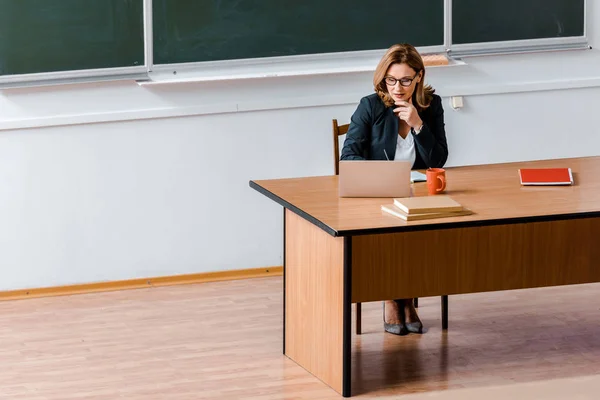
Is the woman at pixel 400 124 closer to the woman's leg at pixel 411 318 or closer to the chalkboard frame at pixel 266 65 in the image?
the woman's leg at pixel 411 318

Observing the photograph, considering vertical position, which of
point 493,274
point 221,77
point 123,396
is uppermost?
point 221,77

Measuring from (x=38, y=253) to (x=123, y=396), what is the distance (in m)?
1.56

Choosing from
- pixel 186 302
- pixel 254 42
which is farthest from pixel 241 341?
pixel 254 42

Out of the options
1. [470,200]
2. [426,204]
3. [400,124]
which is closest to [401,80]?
[400,124]

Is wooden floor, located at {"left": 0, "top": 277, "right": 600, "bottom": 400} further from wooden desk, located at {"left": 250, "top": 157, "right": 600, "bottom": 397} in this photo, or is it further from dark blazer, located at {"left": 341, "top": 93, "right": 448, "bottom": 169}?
dark blazer, located at {"left": 341, "top": 93, "right": 448, "bottom": 169}

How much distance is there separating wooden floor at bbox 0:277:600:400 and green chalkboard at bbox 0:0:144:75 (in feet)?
3.78

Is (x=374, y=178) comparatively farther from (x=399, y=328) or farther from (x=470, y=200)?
(x=399, y=328)

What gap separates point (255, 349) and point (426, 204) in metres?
1.12

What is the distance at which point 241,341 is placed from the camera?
17.7ft

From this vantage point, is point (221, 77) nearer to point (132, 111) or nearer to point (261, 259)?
point (132, 111)

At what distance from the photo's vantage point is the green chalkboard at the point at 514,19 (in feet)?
21.6

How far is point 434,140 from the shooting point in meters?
5.38

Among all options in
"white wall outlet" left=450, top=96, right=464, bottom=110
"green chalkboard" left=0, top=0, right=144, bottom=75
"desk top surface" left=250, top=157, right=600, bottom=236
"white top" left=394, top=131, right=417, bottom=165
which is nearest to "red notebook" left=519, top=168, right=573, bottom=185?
"desk top surface" left=250, top=157, right=600, bottom=236

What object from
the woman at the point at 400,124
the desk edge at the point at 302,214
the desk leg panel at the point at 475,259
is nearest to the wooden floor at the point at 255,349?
the woman at the point at 400,124
